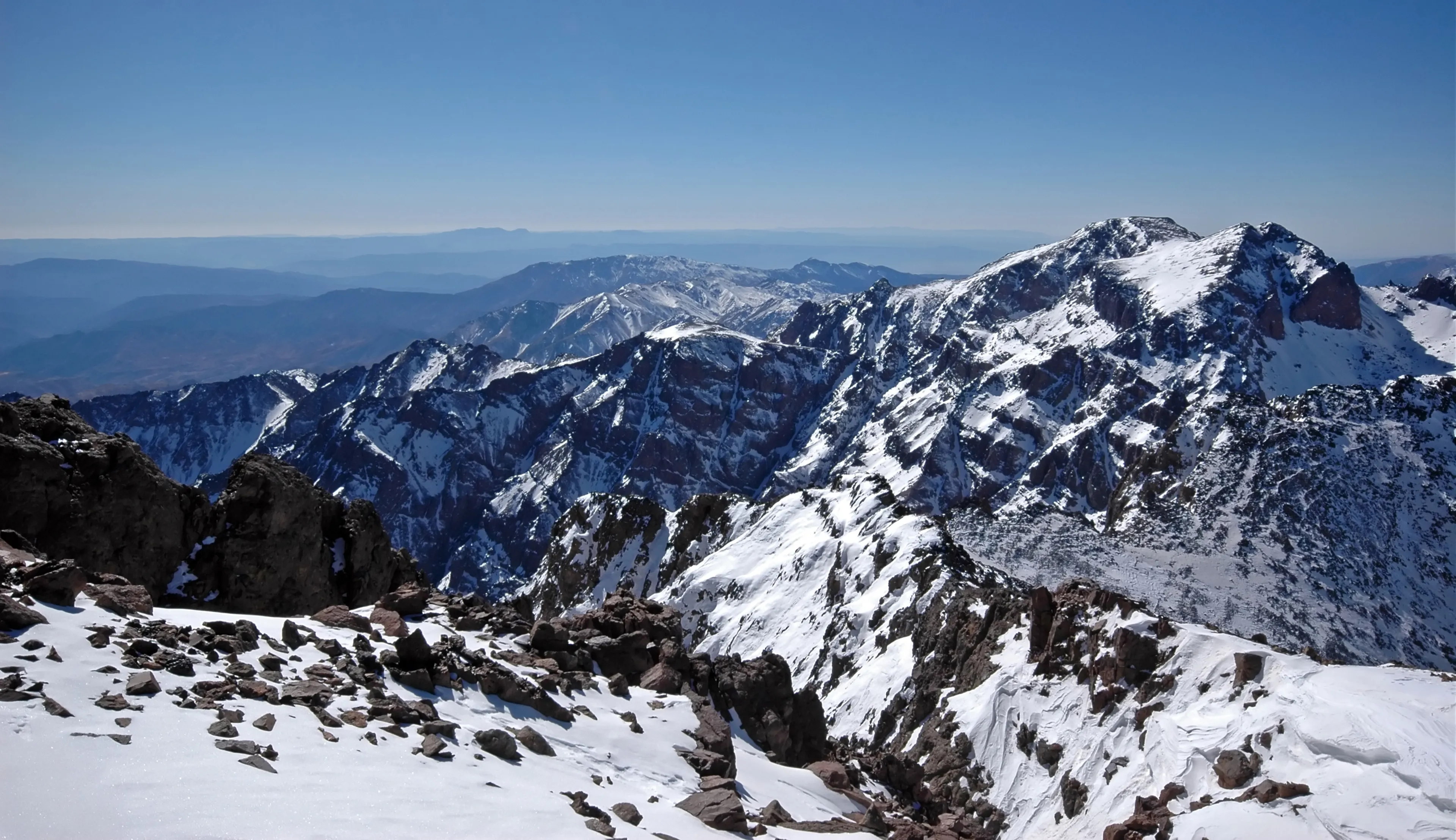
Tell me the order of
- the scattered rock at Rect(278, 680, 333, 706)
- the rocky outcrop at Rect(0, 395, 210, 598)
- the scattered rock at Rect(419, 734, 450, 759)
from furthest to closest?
1. the rocky outcrop at Rect(0, 395, 210, 598)
2. the scattered rock at Rect(278, 680, 333, 706)
3. the scattered rock at Rect(419, 734, 450, 759)

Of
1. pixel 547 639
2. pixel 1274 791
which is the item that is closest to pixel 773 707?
pixel 547 639

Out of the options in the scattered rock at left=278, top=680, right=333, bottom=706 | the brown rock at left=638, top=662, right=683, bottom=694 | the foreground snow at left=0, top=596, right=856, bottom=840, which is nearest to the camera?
the foreground snow at left=0, top=596, right=856, bottom=840

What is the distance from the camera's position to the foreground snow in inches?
595

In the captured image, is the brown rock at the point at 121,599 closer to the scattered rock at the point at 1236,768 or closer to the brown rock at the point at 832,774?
the brown rock at the point at 832,774

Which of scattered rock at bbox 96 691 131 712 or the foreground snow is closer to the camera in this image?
the foreground snow

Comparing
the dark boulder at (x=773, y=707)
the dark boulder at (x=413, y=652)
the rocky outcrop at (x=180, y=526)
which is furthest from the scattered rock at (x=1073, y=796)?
the rocky outcrop at (x=180, y=526)

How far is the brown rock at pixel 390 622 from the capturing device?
99.7 ft

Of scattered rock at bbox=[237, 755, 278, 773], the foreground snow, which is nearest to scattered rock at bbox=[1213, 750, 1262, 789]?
the foreground snow

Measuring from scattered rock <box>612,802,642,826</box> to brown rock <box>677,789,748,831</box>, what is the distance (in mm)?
2513

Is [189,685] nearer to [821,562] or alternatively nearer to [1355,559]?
[821,562]

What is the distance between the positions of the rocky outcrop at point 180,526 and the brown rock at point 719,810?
20401 millimetres

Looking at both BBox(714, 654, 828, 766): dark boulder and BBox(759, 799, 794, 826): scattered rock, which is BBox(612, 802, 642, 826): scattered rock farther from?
BBox(714, 654, 828, 766): dark boulder

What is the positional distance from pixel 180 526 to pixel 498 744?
3039 cm

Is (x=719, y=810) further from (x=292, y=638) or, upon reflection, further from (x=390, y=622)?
(x=390, y=622)
